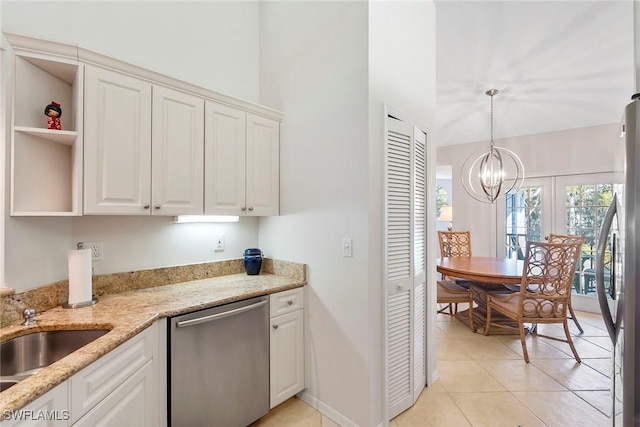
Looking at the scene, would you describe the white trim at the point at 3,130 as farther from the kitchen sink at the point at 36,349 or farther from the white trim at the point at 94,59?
the kitchen sink at the point at 36,349

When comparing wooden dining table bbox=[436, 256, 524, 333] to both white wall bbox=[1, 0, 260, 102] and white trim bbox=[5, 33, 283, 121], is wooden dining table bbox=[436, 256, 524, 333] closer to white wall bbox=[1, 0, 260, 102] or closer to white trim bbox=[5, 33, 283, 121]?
white wall bbox=[1, 0, 260, 102]

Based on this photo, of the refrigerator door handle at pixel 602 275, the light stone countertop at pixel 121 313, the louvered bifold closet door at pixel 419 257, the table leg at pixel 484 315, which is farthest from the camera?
the table leg at pixel 484 315

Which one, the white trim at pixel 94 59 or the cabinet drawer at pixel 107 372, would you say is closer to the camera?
the cabinet drawer at pixel 107 372

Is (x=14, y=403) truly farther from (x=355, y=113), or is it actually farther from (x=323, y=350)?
(x=355, y=113)

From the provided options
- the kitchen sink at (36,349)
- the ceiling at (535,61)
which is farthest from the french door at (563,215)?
the kitchen sink at (36,349)

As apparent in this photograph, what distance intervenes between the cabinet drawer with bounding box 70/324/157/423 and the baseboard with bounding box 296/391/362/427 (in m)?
1.24

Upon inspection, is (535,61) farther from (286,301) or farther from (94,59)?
(94,59)

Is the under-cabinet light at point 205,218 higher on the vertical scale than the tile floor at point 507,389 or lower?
higher

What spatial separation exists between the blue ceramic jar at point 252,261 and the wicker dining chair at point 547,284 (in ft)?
8.22

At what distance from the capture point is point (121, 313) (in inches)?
59.2

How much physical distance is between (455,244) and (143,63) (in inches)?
174

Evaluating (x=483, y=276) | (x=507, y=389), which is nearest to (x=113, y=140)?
(x=507, y=389)

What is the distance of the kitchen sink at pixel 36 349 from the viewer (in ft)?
4.12

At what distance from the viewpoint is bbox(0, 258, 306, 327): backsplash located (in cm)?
140
